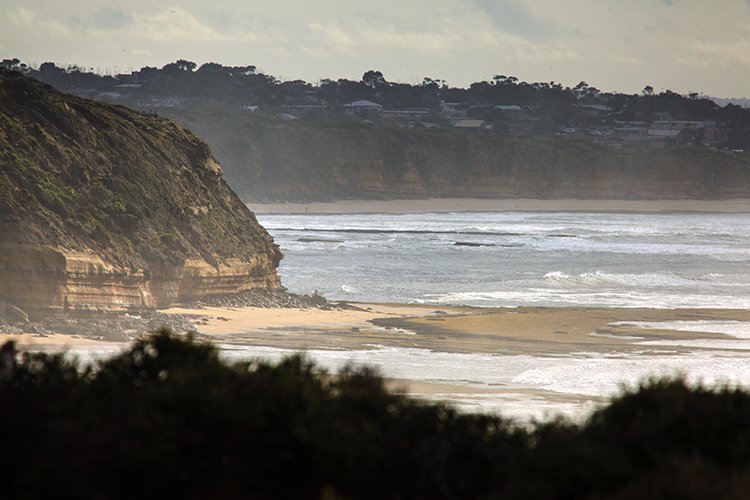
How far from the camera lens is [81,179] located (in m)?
29.3

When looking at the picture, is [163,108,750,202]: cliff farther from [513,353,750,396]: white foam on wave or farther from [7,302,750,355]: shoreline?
[513,353,750,396]: white foam on wave

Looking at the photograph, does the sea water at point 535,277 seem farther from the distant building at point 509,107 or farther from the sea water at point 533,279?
the distant building at point 509,107

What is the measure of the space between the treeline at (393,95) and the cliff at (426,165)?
90.0ft

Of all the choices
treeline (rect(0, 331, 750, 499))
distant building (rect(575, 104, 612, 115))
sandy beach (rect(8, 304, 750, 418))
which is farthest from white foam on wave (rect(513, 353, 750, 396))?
distant building (rect(575, 104, 612, 115))

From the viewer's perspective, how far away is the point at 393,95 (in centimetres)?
16075

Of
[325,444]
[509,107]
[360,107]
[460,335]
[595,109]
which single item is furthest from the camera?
[595,109]

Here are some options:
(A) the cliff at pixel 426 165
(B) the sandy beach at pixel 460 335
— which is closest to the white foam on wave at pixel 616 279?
(B) the sandy beach at pixel 460 335

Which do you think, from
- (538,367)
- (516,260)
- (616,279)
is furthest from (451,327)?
(516,260)

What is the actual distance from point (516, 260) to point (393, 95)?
112011 millimetres

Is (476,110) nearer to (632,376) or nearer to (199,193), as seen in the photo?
(199,193)

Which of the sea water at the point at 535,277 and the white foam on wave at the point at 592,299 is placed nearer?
the sea water at the point at 535,277

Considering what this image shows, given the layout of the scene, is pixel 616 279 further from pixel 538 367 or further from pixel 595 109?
pixel 595 109

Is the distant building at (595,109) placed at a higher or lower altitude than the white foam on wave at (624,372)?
higher

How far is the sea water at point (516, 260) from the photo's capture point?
3750 centimetres
